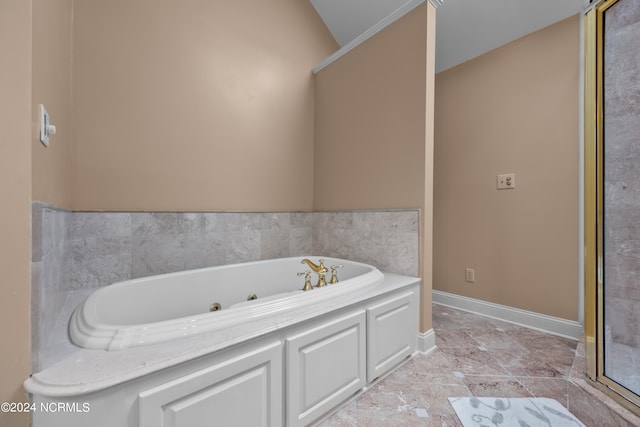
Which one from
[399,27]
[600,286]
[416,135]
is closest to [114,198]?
[416,135]

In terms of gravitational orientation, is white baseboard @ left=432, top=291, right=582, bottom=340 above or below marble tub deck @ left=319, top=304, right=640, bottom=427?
above

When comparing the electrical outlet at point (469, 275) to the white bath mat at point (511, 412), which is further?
the electrical outlet at point (469, 275)

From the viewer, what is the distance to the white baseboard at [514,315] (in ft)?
6.29

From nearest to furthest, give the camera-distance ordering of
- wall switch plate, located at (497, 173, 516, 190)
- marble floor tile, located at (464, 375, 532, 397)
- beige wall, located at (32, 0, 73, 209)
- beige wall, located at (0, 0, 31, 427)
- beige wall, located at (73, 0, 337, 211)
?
beige wall, located at (0, 0, 31, 427) → beige wall, located at (32, 0, 73, 209) → marble floor tile, located at (464, 375, 532, 397) → beige wall, located at (73, 0, 337, 211) → wall switch plate, located at (497, 173, 516, 190)

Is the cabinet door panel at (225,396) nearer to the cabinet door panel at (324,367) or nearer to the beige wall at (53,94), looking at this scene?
the cabinet door panel at (324,367)

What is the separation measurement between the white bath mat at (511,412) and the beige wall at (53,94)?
1790 millimetres

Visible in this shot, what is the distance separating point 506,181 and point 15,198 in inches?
111

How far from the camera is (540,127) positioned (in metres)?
2.06

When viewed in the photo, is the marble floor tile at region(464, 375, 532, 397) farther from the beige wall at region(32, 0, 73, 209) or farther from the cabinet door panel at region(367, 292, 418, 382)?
the beige wall at region(32, 0, 73, 209)

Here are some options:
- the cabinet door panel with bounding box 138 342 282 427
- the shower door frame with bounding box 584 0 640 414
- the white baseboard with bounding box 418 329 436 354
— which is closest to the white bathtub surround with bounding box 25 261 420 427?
the cabinet door panel with bounding box 138 342 282 427

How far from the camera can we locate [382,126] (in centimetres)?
199

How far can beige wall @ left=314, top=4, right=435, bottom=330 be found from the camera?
1.74m

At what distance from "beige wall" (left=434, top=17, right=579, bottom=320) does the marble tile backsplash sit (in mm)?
1048

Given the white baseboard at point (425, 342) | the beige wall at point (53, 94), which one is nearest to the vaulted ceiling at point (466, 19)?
the beige wall at point (53, 94)
